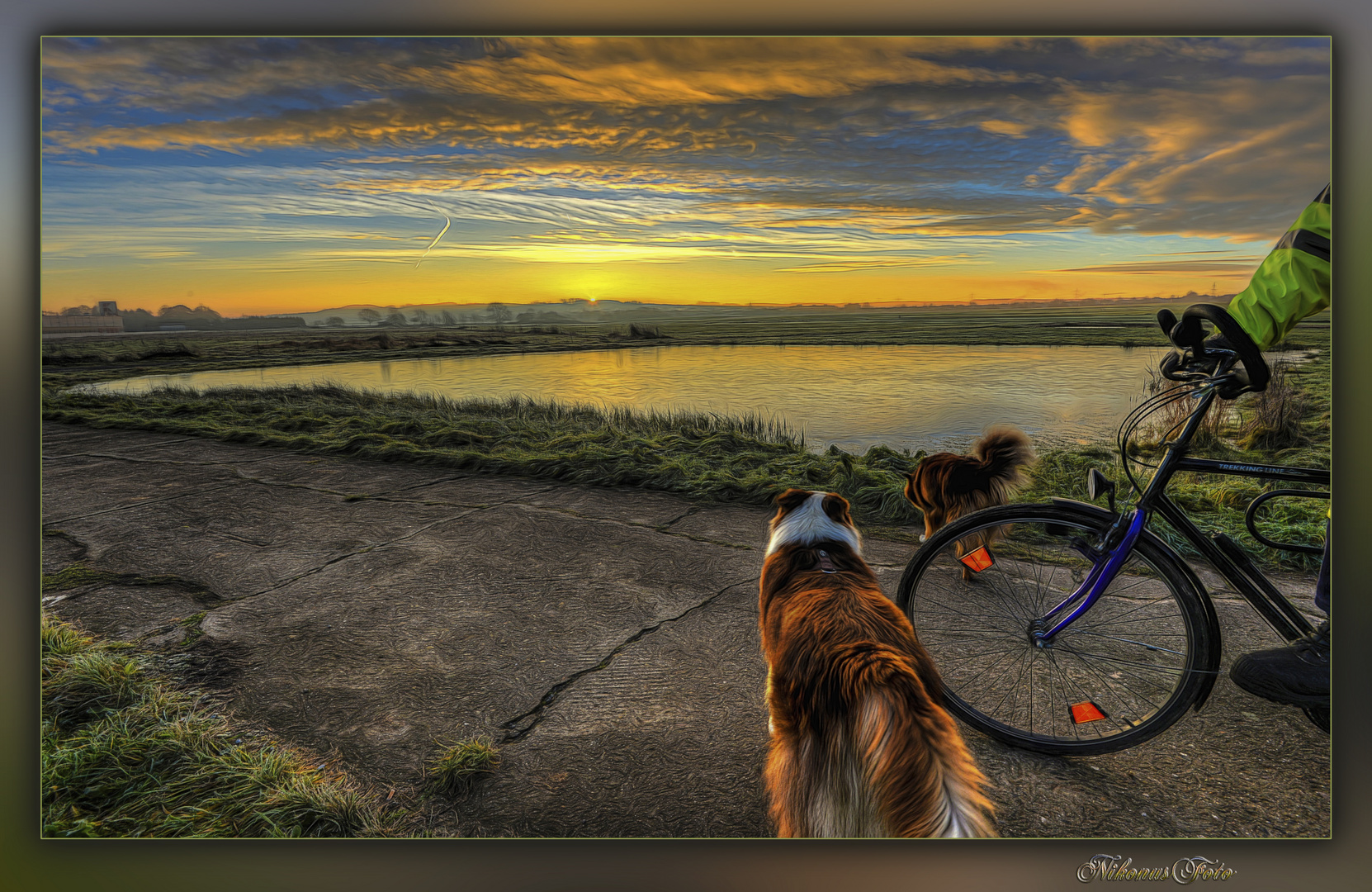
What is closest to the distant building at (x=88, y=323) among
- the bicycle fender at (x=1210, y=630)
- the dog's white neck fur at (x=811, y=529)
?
the dog's white neck fur at (x=811, y=529)

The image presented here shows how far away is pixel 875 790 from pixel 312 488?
4050mm

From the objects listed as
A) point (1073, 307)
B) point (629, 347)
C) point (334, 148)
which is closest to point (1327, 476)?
point (1073, 307)

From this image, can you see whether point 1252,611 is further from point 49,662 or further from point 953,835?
point 49,662

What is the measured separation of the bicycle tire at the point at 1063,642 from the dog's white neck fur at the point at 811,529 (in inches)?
9.2

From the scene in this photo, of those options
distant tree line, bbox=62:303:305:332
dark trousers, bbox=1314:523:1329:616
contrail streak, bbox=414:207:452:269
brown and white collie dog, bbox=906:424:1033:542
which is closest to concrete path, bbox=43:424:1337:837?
dark trousers, bbox=1314:523:1329:616

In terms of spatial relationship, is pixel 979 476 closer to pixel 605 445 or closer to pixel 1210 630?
pixel 1210 630

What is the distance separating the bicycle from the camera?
6.34 feet

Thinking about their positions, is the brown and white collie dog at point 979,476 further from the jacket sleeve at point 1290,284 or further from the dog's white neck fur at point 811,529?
the jacket sleeve at point 1290,284

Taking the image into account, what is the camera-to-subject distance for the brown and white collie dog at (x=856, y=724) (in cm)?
129

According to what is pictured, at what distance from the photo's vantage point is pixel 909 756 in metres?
1.30

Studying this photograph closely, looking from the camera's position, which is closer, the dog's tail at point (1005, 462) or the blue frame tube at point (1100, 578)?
the blue frame tube at point (1100, 578)

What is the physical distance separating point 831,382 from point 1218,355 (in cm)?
284

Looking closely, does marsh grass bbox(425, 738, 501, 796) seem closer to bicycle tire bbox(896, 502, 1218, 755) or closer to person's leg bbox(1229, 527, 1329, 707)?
bicycle tire bbox(896, 502, 1218, 755)

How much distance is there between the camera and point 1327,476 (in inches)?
88.3
